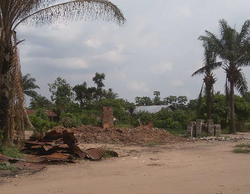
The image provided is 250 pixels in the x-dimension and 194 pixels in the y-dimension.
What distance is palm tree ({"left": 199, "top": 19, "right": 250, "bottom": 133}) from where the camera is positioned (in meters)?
24.7

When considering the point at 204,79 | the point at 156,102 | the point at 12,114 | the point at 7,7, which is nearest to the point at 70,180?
the point at 12,114

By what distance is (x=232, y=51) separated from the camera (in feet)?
79.9

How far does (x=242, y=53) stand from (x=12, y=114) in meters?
19.7

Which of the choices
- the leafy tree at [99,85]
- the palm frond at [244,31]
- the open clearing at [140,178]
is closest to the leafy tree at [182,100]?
the leafy tree at [99,85]

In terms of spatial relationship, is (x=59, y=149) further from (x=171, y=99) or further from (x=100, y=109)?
(x=171, y=99)

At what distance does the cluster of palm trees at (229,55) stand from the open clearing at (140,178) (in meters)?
15.4

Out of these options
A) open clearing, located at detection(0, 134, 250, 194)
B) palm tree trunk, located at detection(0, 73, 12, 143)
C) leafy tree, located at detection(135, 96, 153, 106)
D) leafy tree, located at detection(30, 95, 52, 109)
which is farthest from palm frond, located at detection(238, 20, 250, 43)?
leafy tree, located at detection(135, 96, 153, 106)

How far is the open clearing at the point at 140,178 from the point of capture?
6.27 metres

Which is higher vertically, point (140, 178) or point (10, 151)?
point (10, 151)

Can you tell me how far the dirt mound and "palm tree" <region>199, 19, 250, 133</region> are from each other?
27.3ft

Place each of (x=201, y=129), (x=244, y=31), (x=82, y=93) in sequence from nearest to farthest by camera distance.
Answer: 1. (x=201, y=129)
2. (x=244, y=31)
3. (x=82, y=93)

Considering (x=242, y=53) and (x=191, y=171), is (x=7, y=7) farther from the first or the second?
(x=242, y=53)

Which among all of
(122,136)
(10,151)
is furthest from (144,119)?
(10,151)

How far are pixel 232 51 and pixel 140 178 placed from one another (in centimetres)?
1923
